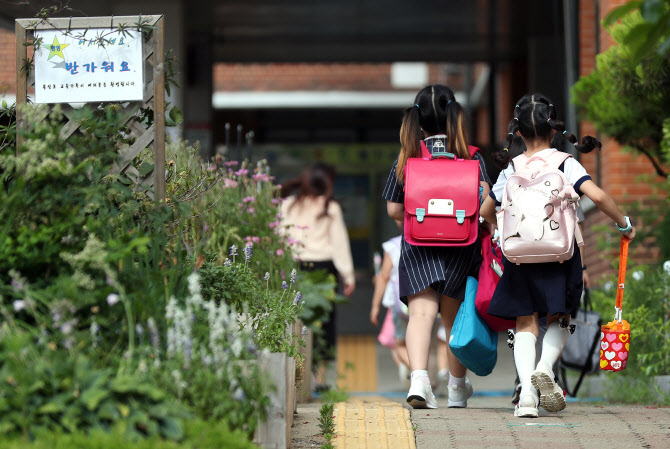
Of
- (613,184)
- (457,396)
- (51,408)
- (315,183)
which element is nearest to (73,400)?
(51,408)

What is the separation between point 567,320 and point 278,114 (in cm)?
1722

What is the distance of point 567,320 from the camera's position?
552 centimetres

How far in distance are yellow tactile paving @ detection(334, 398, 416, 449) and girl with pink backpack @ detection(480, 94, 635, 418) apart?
0.63 m

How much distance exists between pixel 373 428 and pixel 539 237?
3.86ft

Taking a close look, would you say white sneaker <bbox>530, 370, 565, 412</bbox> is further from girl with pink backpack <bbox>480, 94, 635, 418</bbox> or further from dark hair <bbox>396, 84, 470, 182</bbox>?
dark hair <bbox>396, 84, 470, 182</bbox>

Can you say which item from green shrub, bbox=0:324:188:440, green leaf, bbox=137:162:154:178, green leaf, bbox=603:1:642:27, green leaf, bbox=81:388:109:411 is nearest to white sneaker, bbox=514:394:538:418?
green leaf, bbox=137:162:154:178

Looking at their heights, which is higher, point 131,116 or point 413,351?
point 131,116

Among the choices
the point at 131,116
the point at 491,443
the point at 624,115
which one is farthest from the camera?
the point at 624,115

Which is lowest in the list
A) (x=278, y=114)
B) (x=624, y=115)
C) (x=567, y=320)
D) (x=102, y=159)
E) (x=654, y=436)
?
(x=654, y=436)

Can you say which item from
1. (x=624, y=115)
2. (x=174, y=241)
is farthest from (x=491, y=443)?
(x=624, y=115)

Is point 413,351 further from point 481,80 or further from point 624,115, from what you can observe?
point 481,80

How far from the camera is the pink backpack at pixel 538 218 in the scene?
5.11 meters

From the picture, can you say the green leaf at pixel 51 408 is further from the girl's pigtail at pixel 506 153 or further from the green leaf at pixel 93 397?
the girl's pigtail at pixel 506 153

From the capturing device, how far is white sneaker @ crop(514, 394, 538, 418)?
513cm
